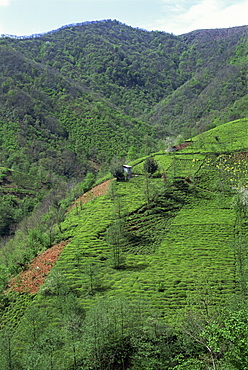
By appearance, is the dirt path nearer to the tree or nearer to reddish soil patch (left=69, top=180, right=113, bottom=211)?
reddish soil patch (left=69, top=180, right=113, bottom=211)

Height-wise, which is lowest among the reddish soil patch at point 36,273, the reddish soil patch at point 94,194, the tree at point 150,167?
the reddish soil patch at point 36,273

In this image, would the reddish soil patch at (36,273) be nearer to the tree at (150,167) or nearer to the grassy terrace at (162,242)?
the grassy terrace at (162,242)

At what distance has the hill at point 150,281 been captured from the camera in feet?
101

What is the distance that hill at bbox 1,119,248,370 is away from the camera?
30.8m

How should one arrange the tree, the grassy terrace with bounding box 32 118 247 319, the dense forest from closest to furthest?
the dense forest → the grassy terrace with bounding box 32 118 247 319 → the tree

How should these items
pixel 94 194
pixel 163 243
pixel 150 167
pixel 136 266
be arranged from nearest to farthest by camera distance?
pixel 136 266
pixel 163 243
pixel 94 194
pixel 150 167

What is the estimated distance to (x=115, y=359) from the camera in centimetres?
3281

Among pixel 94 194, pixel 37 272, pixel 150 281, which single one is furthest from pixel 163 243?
pixel 94 194

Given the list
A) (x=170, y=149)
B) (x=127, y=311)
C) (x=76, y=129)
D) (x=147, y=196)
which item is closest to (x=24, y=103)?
(x=76, y=129)

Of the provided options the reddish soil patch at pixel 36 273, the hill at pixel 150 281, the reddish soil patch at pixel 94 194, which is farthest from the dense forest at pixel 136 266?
the reddish soil patch at pixel 94 194

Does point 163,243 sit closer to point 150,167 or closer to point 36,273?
point 36,273

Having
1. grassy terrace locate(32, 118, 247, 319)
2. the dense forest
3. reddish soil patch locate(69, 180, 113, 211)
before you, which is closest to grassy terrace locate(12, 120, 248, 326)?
grassy terrace locate(32, 118, 247, 319)

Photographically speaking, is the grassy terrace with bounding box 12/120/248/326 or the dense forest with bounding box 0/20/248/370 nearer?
the dense forest with bounding box 0/20/248/370

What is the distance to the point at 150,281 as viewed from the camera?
153 ft
